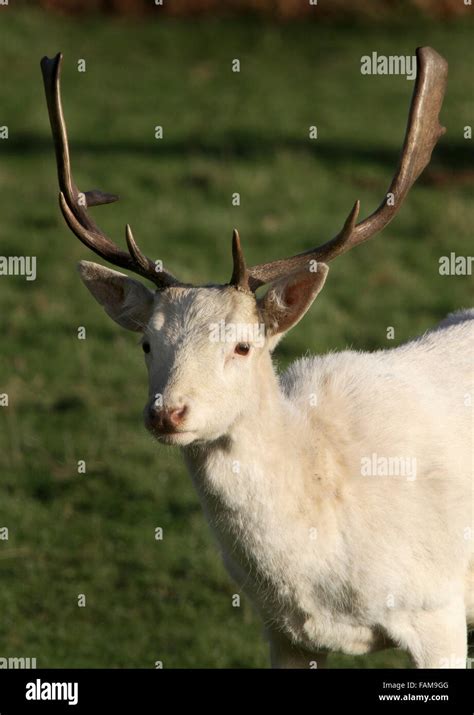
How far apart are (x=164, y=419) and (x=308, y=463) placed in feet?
3.37

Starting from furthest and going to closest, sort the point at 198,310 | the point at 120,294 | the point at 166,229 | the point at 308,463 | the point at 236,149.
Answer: the point at 236,149
the point at 166,229
the point at 120,294
the point at 308,463
the point at 198,310

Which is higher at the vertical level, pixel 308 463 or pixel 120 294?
pixel 120 294

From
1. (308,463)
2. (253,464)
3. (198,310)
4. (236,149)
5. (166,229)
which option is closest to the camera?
(198,310)

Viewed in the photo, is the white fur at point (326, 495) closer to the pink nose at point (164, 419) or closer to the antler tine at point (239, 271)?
the antler tine at point (239, 271)

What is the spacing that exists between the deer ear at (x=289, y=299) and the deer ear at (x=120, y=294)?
23.0 inches

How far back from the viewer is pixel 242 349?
241 inches

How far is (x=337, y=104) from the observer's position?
62.0 ft

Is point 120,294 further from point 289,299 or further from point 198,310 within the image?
point 289,299

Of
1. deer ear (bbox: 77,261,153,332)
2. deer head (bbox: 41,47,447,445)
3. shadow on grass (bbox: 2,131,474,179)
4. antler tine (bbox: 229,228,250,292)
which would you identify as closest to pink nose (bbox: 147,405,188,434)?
deer head (bbox: 41,47,447,445)

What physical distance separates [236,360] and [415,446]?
1.08 metres

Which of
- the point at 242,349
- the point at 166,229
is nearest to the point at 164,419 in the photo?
the point at 242,349

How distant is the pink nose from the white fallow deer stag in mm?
125

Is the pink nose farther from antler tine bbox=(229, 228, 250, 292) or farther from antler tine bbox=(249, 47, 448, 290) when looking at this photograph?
antler tine bbox=(249, 47, 448, 290)
